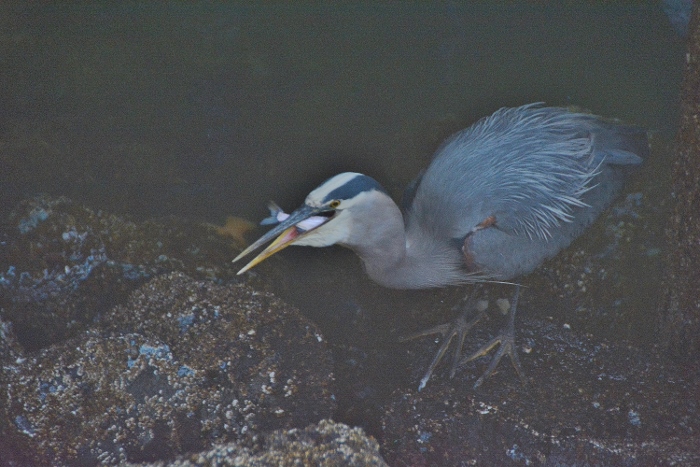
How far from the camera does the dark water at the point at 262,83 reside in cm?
202

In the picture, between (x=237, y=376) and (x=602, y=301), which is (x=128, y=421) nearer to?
(x=237, y=376)

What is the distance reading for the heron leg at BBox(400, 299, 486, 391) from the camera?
196 cm

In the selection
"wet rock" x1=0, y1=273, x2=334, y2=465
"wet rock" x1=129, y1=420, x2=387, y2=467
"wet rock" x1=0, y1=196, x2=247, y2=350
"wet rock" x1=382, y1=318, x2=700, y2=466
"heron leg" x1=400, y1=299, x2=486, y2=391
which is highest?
"wet rock" x1=0, y1=196, x2=247, y2=350

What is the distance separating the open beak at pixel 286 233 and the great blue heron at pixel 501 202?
0.15 metres

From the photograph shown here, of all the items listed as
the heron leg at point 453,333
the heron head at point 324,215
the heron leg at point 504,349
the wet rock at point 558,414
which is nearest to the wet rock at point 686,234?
the wet rock at point 558,414

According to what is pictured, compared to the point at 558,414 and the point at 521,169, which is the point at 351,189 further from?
the point at 558,414

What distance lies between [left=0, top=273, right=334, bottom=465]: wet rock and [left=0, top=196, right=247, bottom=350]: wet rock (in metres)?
0.06

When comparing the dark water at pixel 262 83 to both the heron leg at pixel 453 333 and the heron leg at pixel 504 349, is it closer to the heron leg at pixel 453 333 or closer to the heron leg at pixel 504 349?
the heron leg at pixel 453 333

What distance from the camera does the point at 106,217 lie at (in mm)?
1972

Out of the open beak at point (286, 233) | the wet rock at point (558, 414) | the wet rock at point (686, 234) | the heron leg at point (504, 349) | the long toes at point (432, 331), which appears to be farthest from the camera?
the long toes at point (432, 331)

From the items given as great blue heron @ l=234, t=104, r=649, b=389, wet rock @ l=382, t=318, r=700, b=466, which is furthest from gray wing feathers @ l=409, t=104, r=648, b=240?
wet rock @ l=382, t=318, r=700, b=466

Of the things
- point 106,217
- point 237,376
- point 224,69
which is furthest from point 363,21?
point 237,376

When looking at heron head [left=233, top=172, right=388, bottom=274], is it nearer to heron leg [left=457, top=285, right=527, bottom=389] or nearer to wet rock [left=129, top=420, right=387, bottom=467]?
wet rock [left=129, top=420, right=387, bottom=467]

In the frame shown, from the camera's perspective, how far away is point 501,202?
195cm
